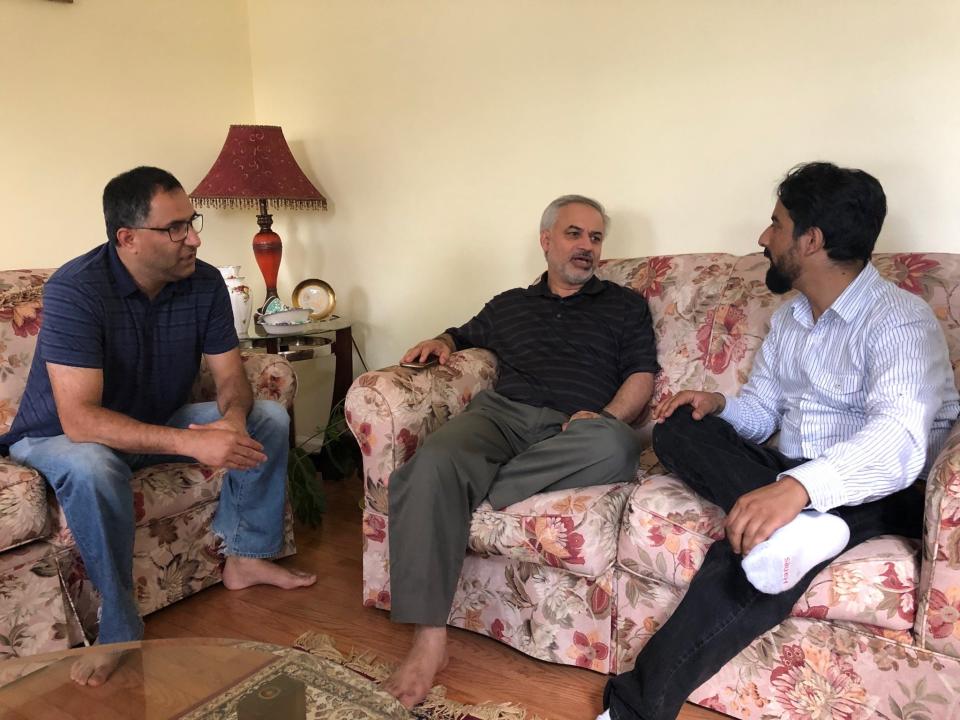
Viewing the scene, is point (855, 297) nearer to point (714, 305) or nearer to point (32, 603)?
point (714, 305)

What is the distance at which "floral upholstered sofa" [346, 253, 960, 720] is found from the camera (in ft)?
4.14

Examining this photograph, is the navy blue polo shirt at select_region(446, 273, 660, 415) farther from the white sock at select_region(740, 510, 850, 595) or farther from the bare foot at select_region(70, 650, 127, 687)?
the bare foot at select_region(70, 650, 127, 687)

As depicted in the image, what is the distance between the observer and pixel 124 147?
2.72 metres

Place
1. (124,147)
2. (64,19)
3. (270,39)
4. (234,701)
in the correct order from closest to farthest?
(234,701) → (64,19) → (124,147) → (270,39)

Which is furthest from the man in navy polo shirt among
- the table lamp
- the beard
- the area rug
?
the beard

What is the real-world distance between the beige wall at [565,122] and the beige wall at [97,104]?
29cm

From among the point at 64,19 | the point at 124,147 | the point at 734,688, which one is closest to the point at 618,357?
the point at 734,688

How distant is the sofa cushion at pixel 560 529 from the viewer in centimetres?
151

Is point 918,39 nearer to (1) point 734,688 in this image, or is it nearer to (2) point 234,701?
(1) point 734,688

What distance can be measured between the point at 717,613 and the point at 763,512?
21cm

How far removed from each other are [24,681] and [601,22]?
7.37ft

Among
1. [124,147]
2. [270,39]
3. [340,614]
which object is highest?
[270,39]

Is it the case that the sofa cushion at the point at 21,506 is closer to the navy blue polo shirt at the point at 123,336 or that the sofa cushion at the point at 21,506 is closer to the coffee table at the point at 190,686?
the navy blue polo shirt at the point at 123,336

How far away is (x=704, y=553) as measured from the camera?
1399 mm
